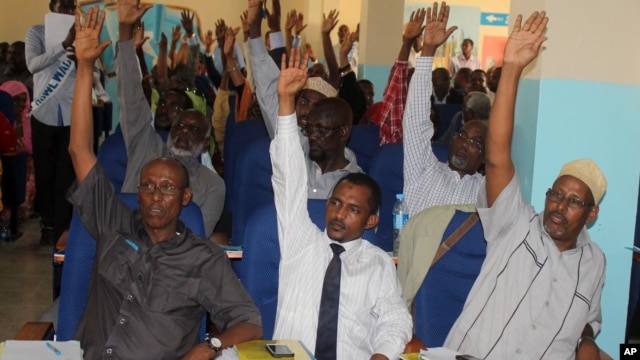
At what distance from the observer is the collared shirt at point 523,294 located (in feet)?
9.45

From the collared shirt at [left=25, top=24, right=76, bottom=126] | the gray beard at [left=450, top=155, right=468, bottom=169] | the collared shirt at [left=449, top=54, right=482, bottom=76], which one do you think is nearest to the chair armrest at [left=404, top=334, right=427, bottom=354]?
the gray beard at [left=450, top=155, right=468, bottom=169]

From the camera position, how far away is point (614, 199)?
3.79 metres

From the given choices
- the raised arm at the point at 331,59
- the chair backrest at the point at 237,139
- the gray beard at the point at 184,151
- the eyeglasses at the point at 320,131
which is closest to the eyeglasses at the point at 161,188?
the eyeglasses at the point at 320,131

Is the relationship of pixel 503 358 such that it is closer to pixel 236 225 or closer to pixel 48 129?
pixel 236 225

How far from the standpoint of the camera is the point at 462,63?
1440cm

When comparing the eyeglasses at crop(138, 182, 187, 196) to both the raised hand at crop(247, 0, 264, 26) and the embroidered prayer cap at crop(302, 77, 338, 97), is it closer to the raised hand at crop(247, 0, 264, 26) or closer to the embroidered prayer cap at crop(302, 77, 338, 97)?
the raised hand at crop(247, 0, 264, 26)

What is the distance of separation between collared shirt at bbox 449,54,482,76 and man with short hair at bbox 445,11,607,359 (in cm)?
1151

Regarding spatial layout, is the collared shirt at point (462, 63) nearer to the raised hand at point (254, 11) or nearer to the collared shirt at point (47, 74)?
the collared shirt at point (47, 74)

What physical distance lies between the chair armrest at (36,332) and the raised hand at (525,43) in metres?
1.75

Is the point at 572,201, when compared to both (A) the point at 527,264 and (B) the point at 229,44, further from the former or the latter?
(B) the point at 229,44

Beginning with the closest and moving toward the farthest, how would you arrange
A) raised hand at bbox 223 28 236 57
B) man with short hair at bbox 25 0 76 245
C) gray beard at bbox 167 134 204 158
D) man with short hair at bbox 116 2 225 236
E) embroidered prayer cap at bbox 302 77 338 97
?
man with short hair at bbox 116 2 225 236
gray beard at bbox 167 134 204 158
embroidered prayer cap at bbox 302 77 338 97
man with short hair at bbox 25 0 76 245
raised hand at bbox 223 28 236 57

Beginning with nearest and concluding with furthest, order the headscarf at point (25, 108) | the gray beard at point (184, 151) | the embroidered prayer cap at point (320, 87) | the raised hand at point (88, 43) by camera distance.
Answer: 1. the raised hand at point (88, 43)
2. the gray beard at point (184, 151)
3. the embroidered prayer cap at point (320, 87)
4. the headscarf at point (25, 108)

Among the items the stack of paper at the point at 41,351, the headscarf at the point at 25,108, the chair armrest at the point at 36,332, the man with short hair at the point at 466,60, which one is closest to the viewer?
the stack of paper at the point at 41,351

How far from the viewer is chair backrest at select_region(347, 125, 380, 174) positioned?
18.2 ft
